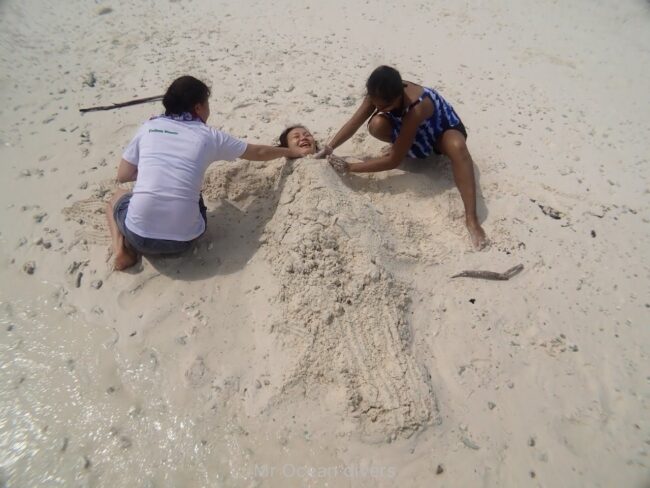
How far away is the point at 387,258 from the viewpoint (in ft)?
8.01

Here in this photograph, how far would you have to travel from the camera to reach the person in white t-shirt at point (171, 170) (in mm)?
2264

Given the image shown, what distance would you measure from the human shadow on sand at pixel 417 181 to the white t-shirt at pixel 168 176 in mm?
1129

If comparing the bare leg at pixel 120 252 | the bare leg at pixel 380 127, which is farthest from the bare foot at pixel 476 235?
the bare leg at pixel 120 252

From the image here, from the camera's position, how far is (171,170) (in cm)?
227

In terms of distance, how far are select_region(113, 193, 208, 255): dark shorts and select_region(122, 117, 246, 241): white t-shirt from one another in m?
0.04

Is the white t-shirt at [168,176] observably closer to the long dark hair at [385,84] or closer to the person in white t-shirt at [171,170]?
the person in white t-shirt at [171,170]

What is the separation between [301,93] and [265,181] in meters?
1.39

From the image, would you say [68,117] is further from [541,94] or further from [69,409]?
[541,94]

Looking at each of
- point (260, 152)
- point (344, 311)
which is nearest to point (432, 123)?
point (260, 152)

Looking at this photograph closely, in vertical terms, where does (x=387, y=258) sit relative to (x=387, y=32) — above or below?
below

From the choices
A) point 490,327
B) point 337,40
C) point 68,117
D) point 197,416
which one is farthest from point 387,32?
point 197,416

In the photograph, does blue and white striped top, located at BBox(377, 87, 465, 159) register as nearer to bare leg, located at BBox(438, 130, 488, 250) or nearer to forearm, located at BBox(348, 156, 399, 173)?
bare leg, located at BBox(438, 130, 488, 250)

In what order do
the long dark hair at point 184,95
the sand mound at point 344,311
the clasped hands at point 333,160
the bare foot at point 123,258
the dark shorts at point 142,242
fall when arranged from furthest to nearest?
the clasped hands at point 333,160, the bare foot at point 123,258, the dark shorts at point 142,242, the long dark hair at point 184,95, the sand mound at point 344,311

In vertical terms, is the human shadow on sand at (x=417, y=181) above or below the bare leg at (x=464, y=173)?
below
